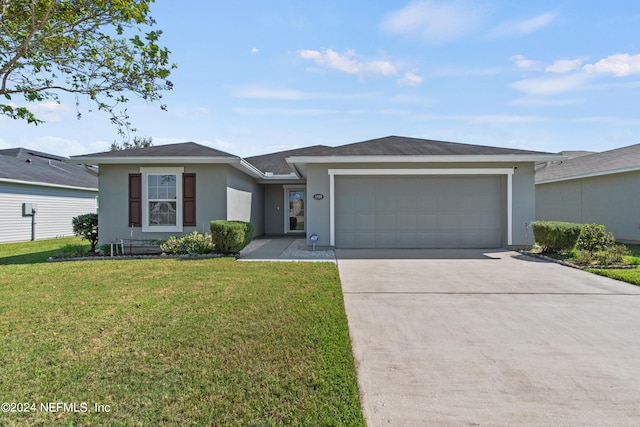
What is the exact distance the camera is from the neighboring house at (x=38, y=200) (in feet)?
45.2

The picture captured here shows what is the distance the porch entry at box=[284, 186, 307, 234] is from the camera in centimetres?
1535

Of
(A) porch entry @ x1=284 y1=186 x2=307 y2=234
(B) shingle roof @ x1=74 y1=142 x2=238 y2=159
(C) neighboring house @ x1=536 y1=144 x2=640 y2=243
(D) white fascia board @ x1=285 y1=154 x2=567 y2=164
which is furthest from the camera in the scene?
(A) porch entry @ x1=284 y1=186 x2=307 y2=234

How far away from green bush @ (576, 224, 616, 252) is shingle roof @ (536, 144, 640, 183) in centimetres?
428

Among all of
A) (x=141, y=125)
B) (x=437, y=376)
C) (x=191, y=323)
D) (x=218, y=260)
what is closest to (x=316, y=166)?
(x=218, y=260)

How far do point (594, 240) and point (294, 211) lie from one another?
1054 cm

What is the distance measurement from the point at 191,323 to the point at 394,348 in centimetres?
227

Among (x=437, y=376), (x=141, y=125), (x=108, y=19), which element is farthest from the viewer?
(x=141, y=125)

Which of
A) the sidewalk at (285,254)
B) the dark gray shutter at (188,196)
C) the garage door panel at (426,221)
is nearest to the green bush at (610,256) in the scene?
the garage door panel at (426,221)

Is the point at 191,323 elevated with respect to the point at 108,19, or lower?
lower

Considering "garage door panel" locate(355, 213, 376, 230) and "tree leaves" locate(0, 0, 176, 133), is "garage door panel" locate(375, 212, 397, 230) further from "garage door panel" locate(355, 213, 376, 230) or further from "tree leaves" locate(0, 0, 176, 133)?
"tree leaves" locate(0, 0, 176, 133)

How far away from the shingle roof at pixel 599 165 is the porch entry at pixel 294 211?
30.5 ft

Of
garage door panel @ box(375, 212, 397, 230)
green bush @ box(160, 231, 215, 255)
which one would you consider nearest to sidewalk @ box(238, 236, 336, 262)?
green bush @ box(160, 231, 215, 255)

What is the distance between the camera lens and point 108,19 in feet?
18.9

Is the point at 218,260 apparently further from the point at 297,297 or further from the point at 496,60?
the point at 496,60
